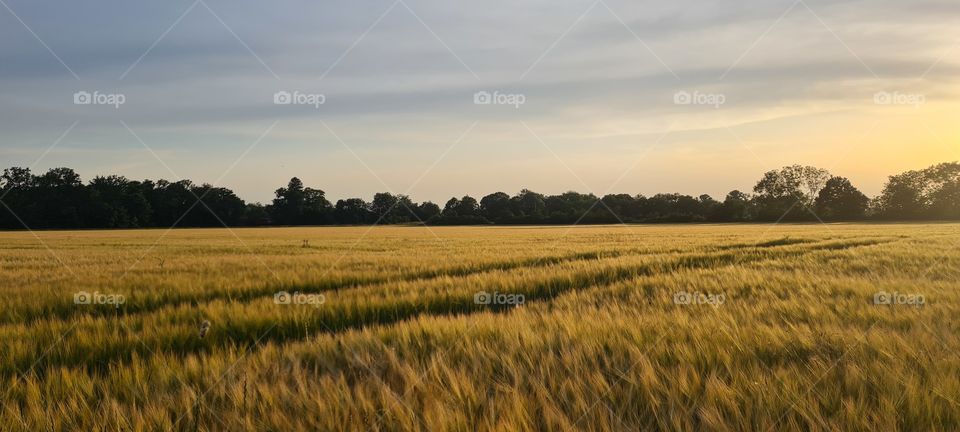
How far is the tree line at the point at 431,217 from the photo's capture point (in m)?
83.8

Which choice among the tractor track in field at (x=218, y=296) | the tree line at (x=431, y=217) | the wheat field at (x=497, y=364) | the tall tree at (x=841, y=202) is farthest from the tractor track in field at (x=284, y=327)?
the tall tree at (x=841, y=202)

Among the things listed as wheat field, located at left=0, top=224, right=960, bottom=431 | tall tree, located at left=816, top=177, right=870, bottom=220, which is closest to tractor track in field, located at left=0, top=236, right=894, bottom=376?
wheat field, located at left=0, top=224, right=960, bottom=431

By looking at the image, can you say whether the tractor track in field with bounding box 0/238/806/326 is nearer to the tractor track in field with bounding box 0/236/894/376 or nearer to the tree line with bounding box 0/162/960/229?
the tractor track in field with bounding box 0/236/894/376

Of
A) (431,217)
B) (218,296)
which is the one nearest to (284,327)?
(218,296)

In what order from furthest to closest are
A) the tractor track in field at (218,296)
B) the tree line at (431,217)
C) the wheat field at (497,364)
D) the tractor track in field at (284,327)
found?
the tree line at (431,217)
the tractor track in field at (218,296)
the tractor track in field at (284,327)
the wheat field at (497,364)

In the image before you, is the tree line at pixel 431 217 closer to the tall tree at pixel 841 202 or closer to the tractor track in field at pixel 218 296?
the tall tree at pixel 841 202

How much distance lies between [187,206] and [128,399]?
98.3m

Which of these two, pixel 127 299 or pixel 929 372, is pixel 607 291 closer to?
pixel 929 372

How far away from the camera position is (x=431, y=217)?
104188 millimetres

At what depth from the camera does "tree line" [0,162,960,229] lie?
8375 cm

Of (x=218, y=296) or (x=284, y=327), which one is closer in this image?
(x=284, y=327)

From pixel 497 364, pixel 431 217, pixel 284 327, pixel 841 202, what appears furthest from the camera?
pixel 431 217

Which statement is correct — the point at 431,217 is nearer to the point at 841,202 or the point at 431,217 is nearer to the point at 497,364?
the point at 841,202

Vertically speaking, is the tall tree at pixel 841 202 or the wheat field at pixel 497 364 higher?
the tall tree at pixel 841 202
